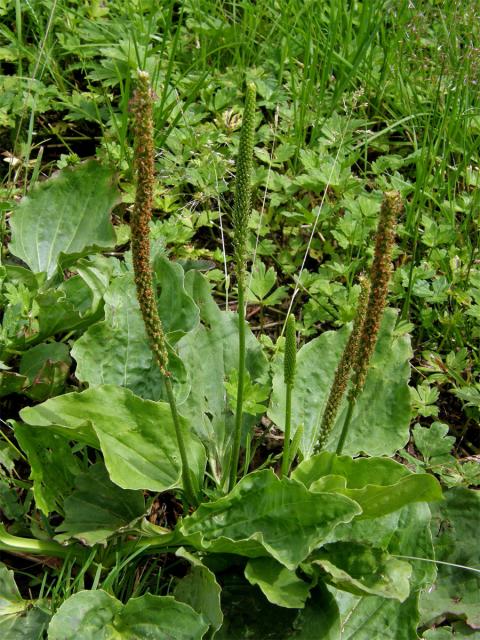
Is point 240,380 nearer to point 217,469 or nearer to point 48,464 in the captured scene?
point 217,469

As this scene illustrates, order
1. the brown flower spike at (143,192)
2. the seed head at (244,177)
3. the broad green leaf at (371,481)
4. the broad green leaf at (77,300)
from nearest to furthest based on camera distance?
the brown flower spike at (143,192) → the seed head at (244,177) → the broad green leaf at (371,481) → the broad green leaf at (77,300)

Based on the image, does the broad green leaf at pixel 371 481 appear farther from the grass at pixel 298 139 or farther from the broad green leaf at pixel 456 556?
the grass at pixel 298 139

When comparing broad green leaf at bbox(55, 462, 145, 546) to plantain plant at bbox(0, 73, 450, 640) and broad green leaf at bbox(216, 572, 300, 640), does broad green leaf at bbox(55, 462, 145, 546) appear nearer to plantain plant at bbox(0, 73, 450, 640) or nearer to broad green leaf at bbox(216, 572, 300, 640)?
plantain plant at bbox(0, 73, 450, 640)

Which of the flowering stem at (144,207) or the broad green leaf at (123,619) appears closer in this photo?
the flowering stem at (144,207)

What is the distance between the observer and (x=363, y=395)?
9.72 ft

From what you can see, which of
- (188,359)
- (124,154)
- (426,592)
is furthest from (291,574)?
(124,154)

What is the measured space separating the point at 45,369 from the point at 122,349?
307 millimetres

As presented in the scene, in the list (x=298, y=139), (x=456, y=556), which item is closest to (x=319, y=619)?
(x=456, y=556)

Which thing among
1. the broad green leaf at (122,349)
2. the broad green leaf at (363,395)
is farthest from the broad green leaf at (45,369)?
the broad green leaf at (363,395)

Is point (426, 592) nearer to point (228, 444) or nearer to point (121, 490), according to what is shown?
point (228, 444)

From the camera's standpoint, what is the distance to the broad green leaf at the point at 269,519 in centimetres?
224

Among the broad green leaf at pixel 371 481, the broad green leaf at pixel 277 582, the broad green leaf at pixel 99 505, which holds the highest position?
the broad green leaf at pixel 371 481

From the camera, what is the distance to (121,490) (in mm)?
2662

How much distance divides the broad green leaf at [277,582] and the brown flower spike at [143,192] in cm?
82
